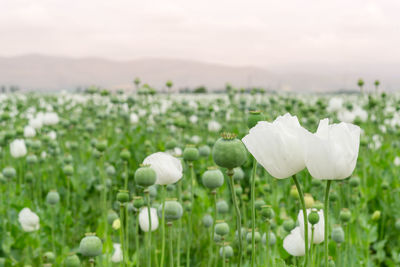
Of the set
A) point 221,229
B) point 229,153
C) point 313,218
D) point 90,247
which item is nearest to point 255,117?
point 229,153

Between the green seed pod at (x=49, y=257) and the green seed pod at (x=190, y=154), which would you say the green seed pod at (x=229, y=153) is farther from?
the green seed pod at (x=49, y=257)

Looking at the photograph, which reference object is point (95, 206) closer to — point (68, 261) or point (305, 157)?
point (68, 261)

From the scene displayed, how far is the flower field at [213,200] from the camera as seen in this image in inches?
42.9

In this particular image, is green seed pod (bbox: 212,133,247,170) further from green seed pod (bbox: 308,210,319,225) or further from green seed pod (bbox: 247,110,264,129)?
green seed pod (bbox: 308,210,319,225)

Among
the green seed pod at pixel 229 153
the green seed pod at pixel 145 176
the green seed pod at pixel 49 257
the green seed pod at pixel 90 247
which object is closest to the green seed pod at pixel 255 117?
the green seed pod at pixel 229 153

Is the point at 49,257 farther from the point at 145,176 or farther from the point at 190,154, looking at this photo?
the point at 145,176

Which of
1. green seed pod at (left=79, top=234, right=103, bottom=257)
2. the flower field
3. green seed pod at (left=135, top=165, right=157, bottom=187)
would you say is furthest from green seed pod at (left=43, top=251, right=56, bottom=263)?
green seed pod at (left=135, top=165, right=157, bottom=187)

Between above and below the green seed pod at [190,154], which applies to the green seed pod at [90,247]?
below

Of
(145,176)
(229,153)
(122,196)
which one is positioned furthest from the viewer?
(122,196)

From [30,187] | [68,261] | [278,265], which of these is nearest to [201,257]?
[68,261]

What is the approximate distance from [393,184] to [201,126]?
2.95 m

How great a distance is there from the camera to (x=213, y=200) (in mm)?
3715

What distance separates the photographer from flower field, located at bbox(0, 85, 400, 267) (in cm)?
109

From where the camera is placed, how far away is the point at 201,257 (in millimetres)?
3010
